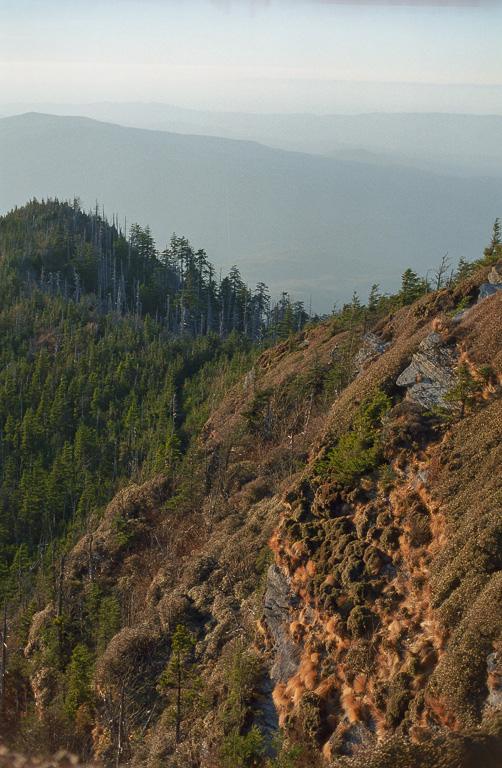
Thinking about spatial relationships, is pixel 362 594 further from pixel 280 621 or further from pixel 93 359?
pixel 93 359

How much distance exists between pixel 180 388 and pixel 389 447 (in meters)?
58.1

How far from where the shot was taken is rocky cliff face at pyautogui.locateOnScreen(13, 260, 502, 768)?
1213 cm

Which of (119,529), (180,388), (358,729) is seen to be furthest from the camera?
(180,388)

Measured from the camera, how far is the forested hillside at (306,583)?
13.1 m

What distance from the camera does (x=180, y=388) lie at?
250 feet

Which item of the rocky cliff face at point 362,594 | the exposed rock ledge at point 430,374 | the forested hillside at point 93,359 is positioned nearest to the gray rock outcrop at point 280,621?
the rocky cliff face at point 362,594

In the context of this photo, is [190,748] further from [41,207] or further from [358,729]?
[41,207]

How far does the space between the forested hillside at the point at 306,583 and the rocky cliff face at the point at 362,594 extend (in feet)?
0.22

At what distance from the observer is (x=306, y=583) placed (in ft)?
60.6

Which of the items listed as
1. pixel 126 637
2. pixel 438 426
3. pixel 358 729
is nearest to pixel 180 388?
pixel 126 637

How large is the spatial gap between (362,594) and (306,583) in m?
2.82

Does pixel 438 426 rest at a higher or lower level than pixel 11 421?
higher

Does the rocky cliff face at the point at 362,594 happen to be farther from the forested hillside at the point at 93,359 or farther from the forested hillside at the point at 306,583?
the forested hillside at the point at 93,359

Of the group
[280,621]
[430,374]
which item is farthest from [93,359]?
[280,621]
